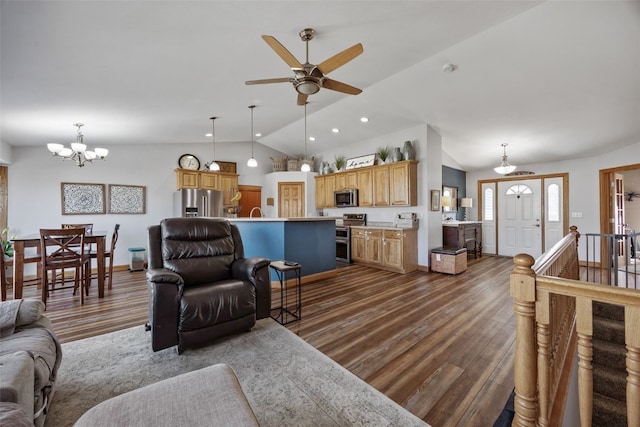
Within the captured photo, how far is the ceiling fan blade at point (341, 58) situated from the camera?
7.52 ft

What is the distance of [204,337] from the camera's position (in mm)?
2316

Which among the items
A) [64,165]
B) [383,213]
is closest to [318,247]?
[383,213]

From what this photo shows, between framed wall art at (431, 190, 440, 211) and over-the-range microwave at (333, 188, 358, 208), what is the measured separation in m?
1.72

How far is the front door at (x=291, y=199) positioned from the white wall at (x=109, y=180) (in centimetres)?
157

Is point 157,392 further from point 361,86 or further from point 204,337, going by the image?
point 361,86

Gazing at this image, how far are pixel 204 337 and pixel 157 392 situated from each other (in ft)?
4.53

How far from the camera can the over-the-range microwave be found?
6435mm

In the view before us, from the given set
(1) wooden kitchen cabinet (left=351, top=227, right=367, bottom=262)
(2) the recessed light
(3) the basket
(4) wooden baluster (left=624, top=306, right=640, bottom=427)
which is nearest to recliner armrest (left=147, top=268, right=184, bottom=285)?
(4) wooden baluster (left=624, top=306, right=640, bottom=427)

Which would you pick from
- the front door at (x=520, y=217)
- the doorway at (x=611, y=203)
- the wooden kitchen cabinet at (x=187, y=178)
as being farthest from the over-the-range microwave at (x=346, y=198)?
the doorway at (x=611, y=203)

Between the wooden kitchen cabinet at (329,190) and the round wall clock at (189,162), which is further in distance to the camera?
the wooden kitchen cabinet at (329,190)

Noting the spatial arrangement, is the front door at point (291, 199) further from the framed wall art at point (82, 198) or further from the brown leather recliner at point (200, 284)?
the brown leather recliner at point (200, 284)

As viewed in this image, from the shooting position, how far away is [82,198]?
5.35 meters

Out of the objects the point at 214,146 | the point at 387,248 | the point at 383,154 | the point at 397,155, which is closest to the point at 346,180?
the point at 383,154

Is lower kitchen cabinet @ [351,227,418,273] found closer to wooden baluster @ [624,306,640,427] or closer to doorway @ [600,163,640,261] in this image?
doorway @ [600,163,640,261]
